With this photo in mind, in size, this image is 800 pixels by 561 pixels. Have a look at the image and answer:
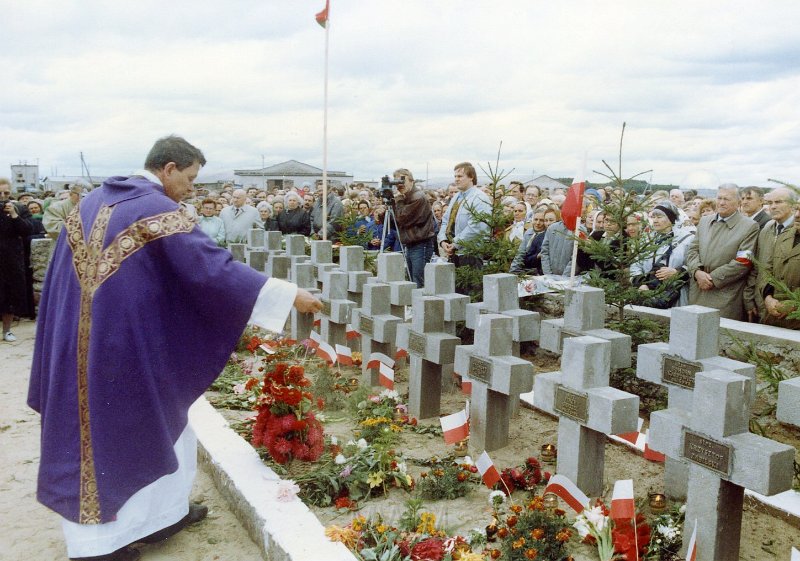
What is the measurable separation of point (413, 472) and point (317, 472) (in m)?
0.65

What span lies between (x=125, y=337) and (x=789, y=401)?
3.12m

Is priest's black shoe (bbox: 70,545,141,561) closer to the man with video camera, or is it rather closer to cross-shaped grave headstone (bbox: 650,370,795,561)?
cross-shaped grave headstone (bbox: 650,370,795,561)

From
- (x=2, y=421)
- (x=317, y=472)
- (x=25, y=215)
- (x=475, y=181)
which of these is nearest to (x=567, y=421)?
(x=317, y=472)

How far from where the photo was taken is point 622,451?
4.90 metres

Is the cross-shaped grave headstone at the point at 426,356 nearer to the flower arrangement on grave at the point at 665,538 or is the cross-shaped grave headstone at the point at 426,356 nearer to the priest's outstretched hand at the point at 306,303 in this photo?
the priest's outstretched hand at the point at 306,303

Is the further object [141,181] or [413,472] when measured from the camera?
[413,472]

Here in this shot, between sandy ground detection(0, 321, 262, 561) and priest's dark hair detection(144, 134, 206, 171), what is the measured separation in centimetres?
205

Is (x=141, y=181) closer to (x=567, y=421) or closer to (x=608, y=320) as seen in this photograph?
(x=567, y=421)

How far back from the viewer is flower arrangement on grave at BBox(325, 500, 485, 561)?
339 centimetres

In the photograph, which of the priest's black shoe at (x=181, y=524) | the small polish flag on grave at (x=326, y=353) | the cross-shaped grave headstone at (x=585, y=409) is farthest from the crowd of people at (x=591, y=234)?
the priest's black shoe at (x=181, y=524)

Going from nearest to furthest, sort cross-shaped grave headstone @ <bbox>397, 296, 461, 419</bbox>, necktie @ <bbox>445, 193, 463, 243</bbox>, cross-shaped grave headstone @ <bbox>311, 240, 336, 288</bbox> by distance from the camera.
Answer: cross-shaped grave headstone @ <bbox>397, 296, 461, 419</bbox>, necktie @ <bbox>445, 193, 463, 243</bbox>, cross-shaped grave headstone @ <bbox>311, 240, 336, 288</bbox>

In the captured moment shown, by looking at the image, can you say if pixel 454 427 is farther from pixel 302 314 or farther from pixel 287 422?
pixel 302 314

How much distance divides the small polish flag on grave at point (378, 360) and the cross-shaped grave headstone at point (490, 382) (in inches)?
51.9

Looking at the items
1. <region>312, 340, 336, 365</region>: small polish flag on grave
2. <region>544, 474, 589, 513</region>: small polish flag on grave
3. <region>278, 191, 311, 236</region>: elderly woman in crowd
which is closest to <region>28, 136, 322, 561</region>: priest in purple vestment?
<region>544, 474, 589, 513</region>: small polish flag on grave
